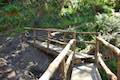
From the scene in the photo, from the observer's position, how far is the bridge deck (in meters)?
6.23

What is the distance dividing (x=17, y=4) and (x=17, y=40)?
13.7 feet

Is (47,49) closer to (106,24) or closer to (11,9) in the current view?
(106,24)

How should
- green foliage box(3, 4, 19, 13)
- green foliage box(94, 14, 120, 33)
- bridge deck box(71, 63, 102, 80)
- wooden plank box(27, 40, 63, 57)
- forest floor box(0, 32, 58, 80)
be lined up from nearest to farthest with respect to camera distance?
bridge deck box(71, 63, 102, 80)
forest floor box(0, 32, 58, 80)
wooden plank box(27, 40, 63, 57)
green foliage box(94, 14, 120, 33)
green foliage box(3, 4, 19, 13)

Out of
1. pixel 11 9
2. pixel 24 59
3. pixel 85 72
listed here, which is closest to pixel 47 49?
pixel 24 59

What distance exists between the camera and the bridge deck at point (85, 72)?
6.23 meters

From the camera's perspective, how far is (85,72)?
6730 millimetres

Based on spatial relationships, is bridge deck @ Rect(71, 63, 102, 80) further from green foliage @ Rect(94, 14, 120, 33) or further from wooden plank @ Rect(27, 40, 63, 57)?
green foliage @ Rect(94, 14, 120, 33)

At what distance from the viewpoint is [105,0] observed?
54.2 feet

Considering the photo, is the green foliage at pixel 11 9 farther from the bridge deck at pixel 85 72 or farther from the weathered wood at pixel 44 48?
the bridge deck at pixel 85 72

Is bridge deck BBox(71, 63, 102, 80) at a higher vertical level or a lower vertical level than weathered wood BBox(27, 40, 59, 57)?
higher

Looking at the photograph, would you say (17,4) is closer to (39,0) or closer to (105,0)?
(39,0)

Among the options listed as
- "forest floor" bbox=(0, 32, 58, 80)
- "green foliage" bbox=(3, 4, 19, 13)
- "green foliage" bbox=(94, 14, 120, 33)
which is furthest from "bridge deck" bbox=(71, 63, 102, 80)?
"green foliage" bbox=(3, 4, 19, 13)

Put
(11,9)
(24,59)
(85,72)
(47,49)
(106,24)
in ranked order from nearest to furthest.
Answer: (85,72) → (47,49) → (24,59) → (106,24) → (11,9)

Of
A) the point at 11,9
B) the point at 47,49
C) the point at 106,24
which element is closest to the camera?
the point at 47,49
